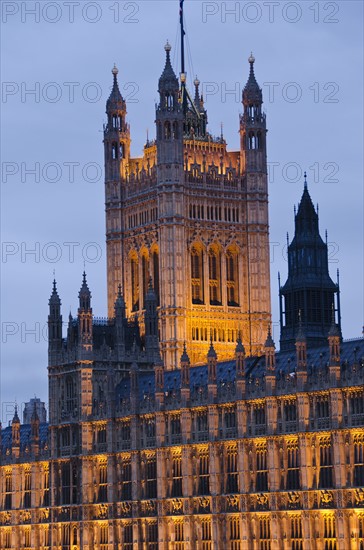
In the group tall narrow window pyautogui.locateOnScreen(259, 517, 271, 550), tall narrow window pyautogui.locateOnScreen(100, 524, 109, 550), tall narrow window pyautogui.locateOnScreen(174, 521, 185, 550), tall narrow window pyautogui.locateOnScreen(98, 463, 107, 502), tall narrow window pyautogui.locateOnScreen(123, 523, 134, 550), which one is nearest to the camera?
tall narrow window pyautogui.locateOnScreen(259, 517, 271, 550)

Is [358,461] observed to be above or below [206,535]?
above

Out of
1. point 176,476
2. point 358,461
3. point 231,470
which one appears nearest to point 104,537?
point 176,476

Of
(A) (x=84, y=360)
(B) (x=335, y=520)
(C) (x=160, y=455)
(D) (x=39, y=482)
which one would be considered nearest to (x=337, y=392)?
(B) (x=335, y=520)

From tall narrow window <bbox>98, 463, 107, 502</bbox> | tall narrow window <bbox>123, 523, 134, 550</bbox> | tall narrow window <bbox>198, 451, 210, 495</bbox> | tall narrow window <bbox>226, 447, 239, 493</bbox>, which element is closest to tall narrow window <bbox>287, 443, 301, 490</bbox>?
tall narrow window <bbox>226, 447, 239, 493</bbox>

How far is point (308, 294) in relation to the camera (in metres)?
185

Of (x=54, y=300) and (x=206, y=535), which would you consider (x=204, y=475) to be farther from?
(x=54, y=300)

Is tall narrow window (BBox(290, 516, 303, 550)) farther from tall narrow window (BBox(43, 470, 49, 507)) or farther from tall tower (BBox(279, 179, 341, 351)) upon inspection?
tall narrow window (BBox(43, 470, 49, 507))

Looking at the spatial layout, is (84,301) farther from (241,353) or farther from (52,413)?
(241,353)

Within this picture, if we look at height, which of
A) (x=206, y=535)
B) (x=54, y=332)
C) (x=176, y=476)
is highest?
(x=54, y=332)

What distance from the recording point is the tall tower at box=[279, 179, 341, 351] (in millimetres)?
182738

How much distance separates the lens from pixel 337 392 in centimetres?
15250

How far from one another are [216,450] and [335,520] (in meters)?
17.2

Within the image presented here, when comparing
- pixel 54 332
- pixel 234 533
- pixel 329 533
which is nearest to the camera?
pixel 329 533

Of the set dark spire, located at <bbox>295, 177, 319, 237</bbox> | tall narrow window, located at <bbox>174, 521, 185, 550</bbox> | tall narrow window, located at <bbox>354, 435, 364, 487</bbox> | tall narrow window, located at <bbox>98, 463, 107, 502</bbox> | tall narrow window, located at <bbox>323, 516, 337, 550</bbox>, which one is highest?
dark spire, located at <bbox>295, 177, 319, 237</bbox>
